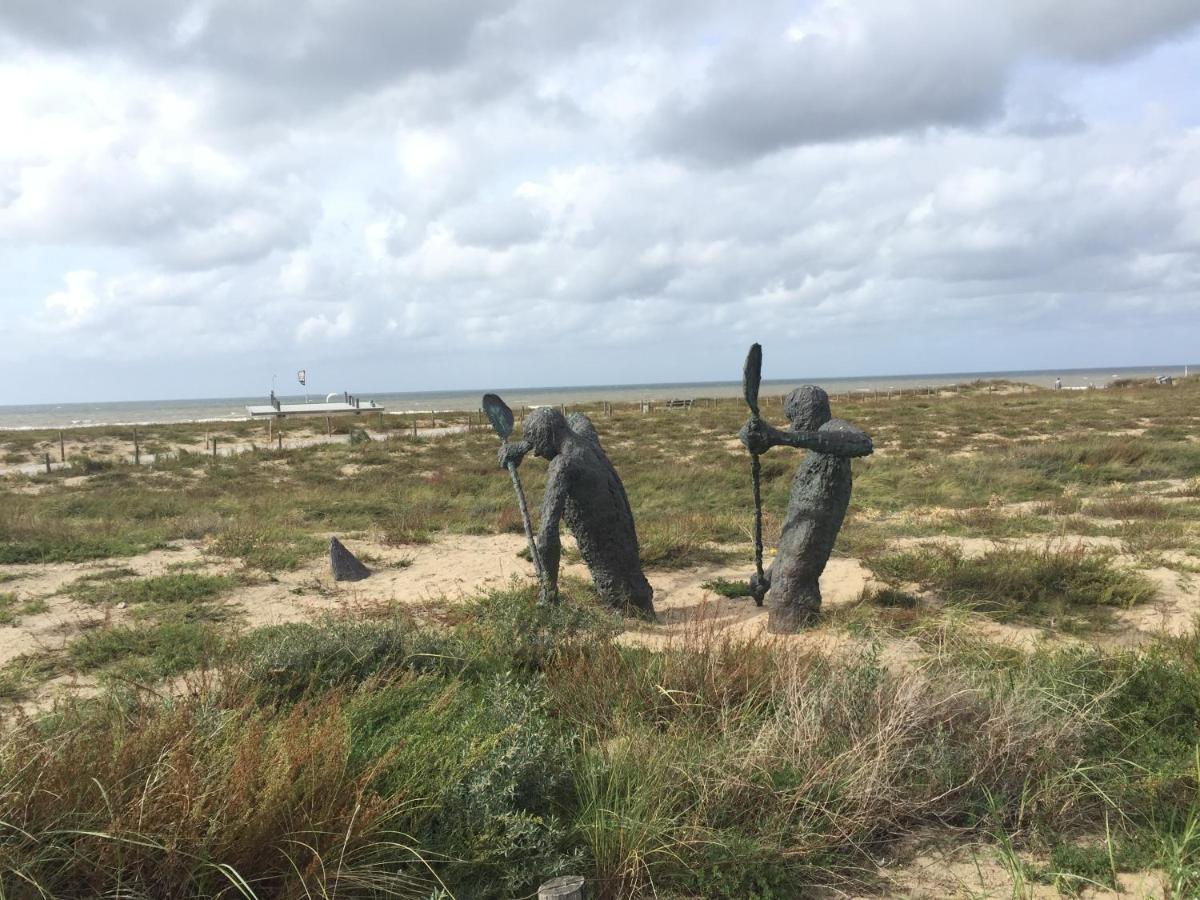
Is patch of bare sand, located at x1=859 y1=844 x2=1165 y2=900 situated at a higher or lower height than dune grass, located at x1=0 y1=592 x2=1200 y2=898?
lower

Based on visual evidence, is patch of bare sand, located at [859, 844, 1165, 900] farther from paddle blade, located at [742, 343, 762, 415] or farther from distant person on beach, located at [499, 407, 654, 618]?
distant person on beach, located at [499, 407, 654, 618]

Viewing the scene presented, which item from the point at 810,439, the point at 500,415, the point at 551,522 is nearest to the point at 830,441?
the point at 810,439

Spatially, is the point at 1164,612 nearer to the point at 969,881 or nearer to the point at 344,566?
the point at 969,881

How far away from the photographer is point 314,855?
2.59 metres

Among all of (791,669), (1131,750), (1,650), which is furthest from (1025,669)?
(1,650)

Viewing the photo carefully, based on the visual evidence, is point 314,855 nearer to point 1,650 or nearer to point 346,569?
point 1,650

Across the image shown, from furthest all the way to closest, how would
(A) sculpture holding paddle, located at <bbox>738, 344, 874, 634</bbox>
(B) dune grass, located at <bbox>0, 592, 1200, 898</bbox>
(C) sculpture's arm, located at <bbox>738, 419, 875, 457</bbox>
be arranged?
1. (A) sculpture holding paddle, located at <bbox>738, 344, 874, 634</bbox>
2. (C) sculpture's arm, located at <bbox>738, 419, 875, 457</bbox>
3. (B) dune grass, located at <bbox>0, 592, 1200, 898</bbox>

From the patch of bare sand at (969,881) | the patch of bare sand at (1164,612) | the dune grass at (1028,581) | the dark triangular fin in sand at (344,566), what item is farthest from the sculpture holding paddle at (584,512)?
the patch of bare sand at (1164,612)

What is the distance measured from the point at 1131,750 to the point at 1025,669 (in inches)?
27.4

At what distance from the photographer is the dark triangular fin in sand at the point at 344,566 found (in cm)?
814

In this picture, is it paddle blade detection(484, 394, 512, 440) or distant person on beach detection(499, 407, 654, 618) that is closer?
distant person on beach detection(499, 407, 654, 618)

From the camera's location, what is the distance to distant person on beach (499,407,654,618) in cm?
625

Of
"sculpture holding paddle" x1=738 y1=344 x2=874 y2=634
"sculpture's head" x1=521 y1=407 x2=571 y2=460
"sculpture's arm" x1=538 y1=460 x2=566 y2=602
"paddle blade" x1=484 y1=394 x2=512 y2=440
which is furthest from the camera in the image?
"paddle blade" x1=484 y1=394 x2=512 y2=440

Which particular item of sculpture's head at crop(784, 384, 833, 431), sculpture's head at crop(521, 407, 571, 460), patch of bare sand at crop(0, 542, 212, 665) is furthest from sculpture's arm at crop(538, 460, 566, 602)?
patch of bare sand at crop(0, 542, 212, 665)
